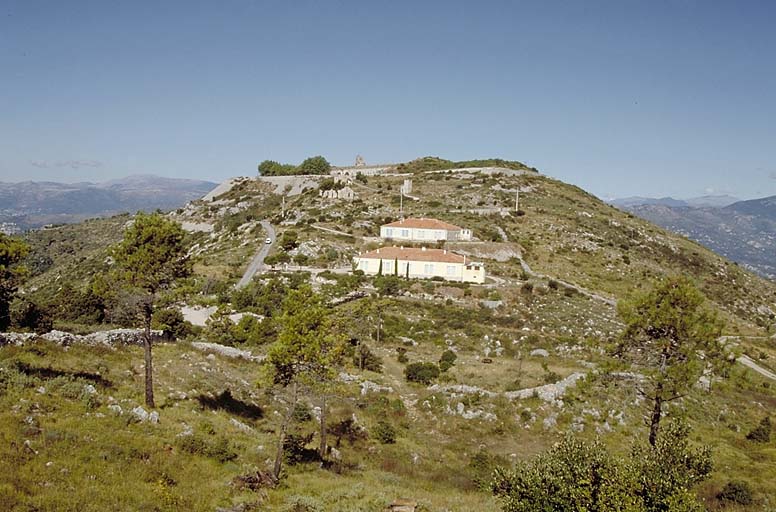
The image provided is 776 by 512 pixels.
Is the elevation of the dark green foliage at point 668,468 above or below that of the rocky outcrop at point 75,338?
above

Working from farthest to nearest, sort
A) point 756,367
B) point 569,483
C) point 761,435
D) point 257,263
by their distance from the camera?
point 257,263 < point 756,367 < point 761,435 < point 569,483

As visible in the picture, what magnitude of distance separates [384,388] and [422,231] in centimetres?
5061

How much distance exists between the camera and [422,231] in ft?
259

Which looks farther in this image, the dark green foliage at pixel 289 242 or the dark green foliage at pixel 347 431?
the dark green foliage at pixel 289 242

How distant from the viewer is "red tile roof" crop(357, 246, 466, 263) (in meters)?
64.2

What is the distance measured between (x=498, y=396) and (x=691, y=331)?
14.6 meters

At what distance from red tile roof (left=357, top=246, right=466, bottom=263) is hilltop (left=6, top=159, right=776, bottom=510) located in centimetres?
543

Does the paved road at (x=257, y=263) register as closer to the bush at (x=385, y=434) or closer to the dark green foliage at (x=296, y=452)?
the bush at (x=385, y=434)

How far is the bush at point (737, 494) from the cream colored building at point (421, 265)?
43.7 m

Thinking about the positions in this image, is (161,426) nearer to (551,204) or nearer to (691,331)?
(691,331)

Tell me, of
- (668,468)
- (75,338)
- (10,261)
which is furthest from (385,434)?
(10,261)

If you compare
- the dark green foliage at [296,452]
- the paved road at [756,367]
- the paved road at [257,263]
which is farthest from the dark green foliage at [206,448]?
the paved road at [756,367]

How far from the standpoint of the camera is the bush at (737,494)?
18.2 meters

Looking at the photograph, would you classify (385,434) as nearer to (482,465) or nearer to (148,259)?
(482,465)
